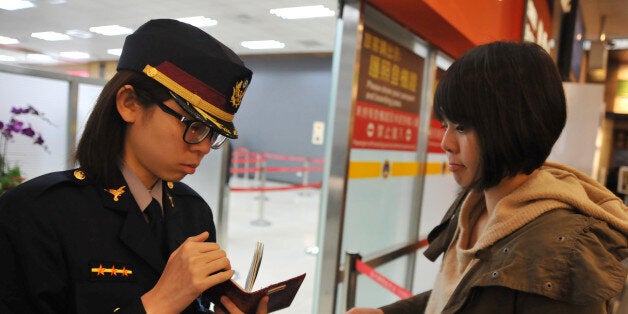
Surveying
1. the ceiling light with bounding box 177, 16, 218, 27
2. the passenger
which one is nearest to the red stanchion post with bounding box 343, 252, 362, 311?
the passenger

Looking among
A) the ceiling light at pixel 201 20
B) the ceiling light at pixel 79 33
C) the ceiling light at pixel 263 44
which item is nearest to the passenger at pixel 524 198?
the ceiling light at pixel 201 20

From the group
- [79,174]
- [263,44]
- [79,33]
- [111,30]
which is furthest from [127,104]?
[79,33]

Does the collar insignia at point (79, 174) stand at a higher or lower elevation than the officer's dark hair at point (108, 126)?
lower

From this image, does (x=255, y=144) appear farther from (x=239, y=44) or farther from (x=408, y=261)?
(x=408, y=261)

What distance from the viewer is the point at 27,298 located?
87 centimetres

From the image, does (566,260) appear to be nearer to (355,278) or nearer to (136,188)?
(136,188)

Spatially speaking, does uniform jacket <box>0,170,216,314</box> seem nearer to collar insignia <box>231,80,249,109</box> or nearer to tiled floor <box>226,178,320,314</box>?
collar insignia <box>231,80,249,109</box>

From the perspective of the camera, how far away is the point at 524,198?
3.23 feet

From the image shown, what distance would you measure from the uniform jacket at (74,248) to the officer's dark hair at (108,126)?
3 centimetres

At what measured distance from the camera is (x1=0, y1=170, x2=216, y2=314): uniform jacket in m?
0.86

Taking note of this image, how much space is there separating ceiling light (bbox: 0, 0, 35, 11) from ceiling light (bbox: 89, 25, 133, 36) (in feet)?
6.73

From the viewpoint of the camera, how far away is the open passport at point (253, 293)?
0.96m

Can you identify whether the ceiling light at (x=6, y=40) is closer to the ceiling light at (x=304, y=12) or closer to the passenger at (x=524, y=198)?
the ceiling light at (x=304, y=12)

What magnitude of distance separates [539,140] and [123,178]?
0.91 meters
